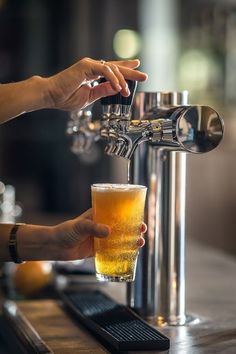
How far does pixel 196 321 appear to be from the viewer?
1506 millimetres

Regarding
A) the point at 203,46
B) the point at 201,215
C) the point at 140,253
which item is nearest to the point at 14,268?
the point at 140,253

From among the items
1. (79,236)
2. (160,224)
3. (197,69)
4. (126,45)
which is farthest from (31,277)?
(126,45)

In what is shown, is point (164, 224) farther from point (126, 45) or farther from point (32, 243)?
point (126, 45)

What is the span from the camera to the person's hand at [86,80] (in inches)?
52.6

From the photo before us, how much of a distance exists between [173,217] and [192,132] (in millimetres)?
234

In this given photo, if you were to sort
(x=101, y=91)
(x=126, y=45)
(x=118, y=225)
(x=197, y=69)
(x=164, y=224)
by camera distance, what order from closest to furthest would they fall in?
(x=118, y=225), (x=101, y=91), (x=164, y=224), (x=197, y=69), (x=126, y=45)

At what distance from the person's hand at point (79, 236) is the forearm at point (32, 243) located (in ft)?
0.05

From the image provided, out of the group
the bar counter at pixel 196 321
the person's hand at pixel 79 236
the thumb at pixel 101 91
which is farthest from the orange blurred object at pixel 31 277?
the thumb at pixel 101 91

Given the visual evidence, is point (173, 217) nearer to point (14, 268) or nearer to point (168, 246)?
point (168, 246)

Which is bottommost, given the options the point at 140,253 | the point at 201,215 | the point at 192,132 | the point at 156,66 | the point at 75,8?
the point at 201,215

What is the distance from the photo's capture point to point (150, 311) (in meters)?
1.55

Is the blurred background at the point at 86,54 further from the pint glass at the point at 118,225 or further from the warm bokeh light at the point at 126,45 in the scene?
the pint glass at the point at 118,225

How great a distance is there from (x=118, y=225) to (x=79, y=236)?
7 cm

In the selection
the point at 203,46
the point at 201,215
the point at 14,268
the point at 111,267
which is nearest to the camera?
the point at 111,267
